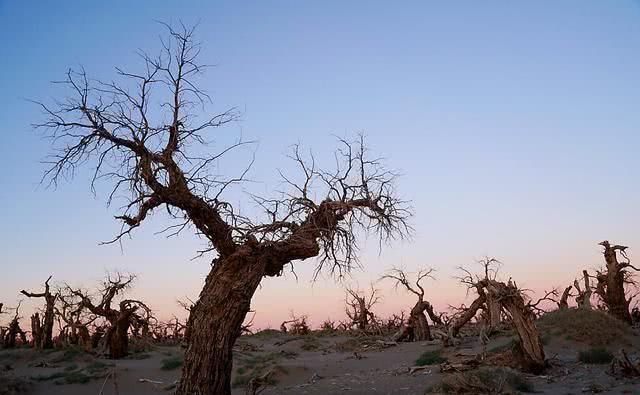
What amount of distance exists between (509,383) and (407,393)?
2.39 meters

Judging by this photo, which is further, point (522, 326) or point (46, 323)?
point (46, 323)

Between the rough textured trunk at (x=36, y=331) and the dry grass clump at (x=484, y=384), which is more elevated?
the rough textured trunk at (x=36, y=331)

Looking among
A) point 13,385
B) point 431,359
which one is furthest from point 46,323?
point 431,359

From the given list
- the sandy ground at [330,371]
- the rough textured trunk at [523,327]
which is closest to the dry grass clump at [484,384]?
the sandy ground at [330,371]

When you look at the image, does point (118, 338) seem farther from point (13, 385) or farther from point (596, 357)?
point (596, 357)

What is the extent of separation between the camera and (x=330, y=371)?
1906cm

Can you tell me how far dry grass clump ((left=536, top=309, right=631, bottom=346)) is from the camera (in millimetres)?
20734

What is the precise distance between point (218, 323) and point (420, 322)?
754 inches

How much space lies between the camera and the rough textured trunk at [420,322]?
27141 millimetres

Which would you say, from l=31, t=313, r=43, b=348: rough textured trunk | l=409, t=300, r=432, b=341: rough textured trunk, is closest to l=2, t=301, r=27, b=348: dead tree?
l=31, t=313, r=43, b=348: rough textured trunk

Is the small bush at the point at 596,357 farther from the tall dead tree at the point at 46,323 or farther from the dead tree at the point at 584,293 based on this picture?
the tall dead tree at the point at 46,323

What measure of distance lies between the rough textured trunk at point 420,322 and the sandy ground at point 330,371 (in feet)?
7.10

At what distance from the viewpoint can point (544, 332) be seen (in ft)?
72.8

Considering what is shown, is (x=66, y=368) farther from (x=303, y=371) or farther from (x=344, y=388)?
(x=344, y=388)
